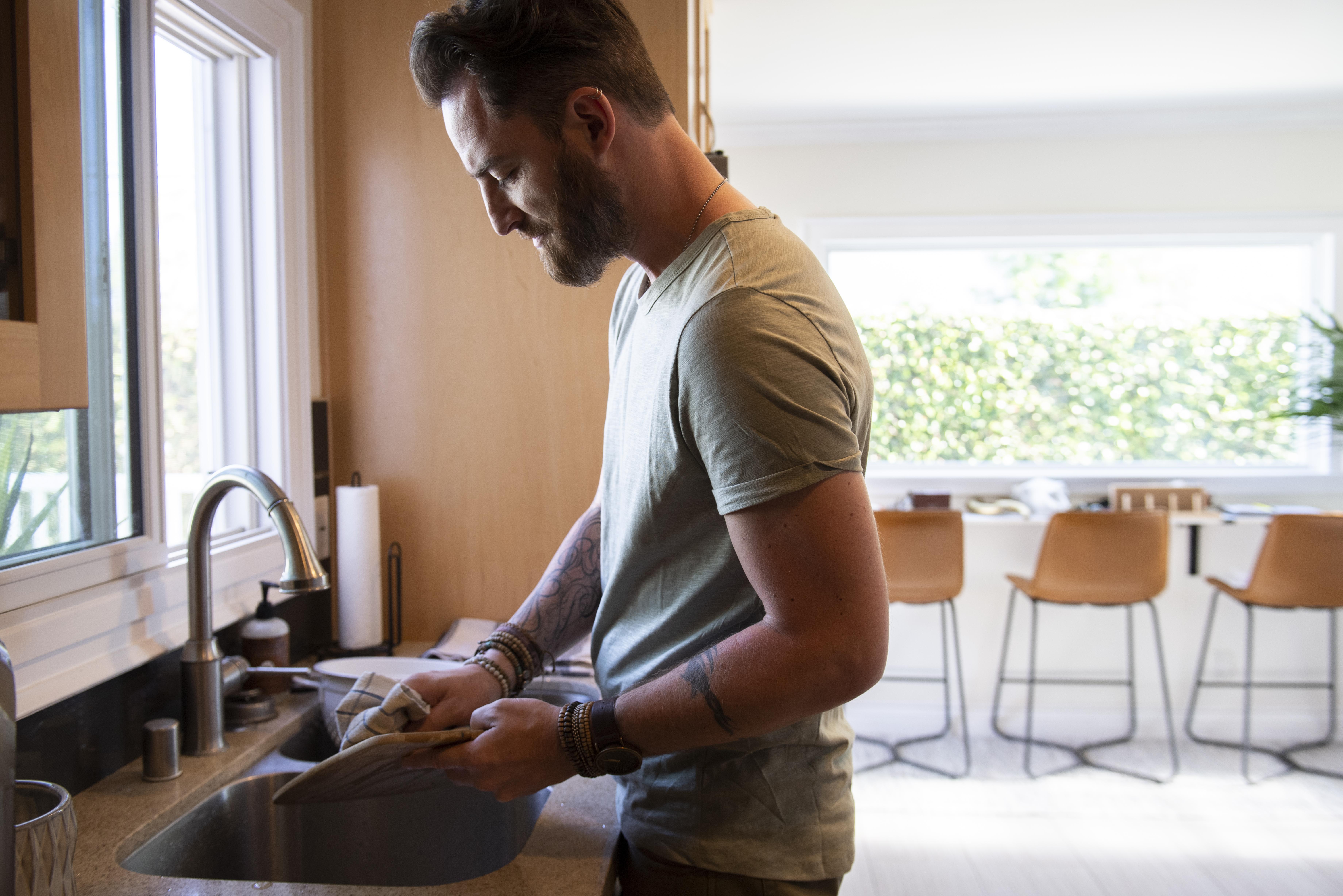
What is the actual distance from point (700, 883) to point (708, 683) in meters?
0.27

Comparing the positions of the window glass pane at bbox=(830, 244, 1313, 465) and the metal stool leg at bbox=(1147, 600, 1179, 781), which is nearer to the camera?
the metal stool leg at bbox=(1147, 600, 1179, 781)

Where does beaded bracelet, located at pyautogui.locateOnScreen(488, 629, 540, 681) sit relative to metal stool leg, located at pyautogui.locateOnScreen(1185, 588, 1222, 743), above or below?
above

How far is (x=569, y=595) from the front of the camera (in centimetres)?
116

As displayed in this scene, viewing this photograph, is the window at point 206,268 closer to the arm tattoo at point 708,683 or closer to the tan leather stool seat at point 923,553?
the arm tattoo at point 708,683

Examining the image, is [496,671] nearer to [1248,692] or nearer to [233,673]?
[233,673]

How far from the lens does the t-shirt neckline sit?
0.87 m

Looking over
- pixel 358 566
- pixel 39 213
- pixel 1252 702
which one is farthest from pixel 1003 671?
pixel 39 213

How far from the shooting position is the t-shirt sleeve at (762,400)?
0.71m

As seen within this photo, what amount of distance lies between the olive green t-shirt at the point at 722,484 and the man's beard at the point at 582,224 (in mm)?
66

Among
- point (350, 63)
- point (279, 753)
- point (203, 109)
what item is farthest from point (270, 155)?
point (279, 753)

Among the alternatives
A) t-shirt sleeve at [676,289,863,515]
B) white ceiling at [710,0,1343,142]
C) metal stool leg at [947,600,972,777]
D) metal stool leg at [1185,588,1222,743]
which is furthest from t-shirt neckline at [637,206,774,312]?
metal stool leg at [1185,588,1222,743]

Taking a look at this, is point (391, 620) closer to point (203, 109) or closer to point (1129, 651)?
point (203, 109)

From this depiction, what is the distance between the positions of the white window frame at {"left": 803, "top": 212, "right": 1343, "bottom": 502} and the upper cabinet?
11.9 feet

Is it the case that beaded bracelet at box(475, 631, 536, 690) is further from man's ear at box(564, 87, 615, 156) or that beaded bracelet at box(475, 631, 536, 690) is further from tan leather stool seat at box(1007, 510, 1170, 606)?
tan leather stool seat at box(1007, 510, 1170, 606)
